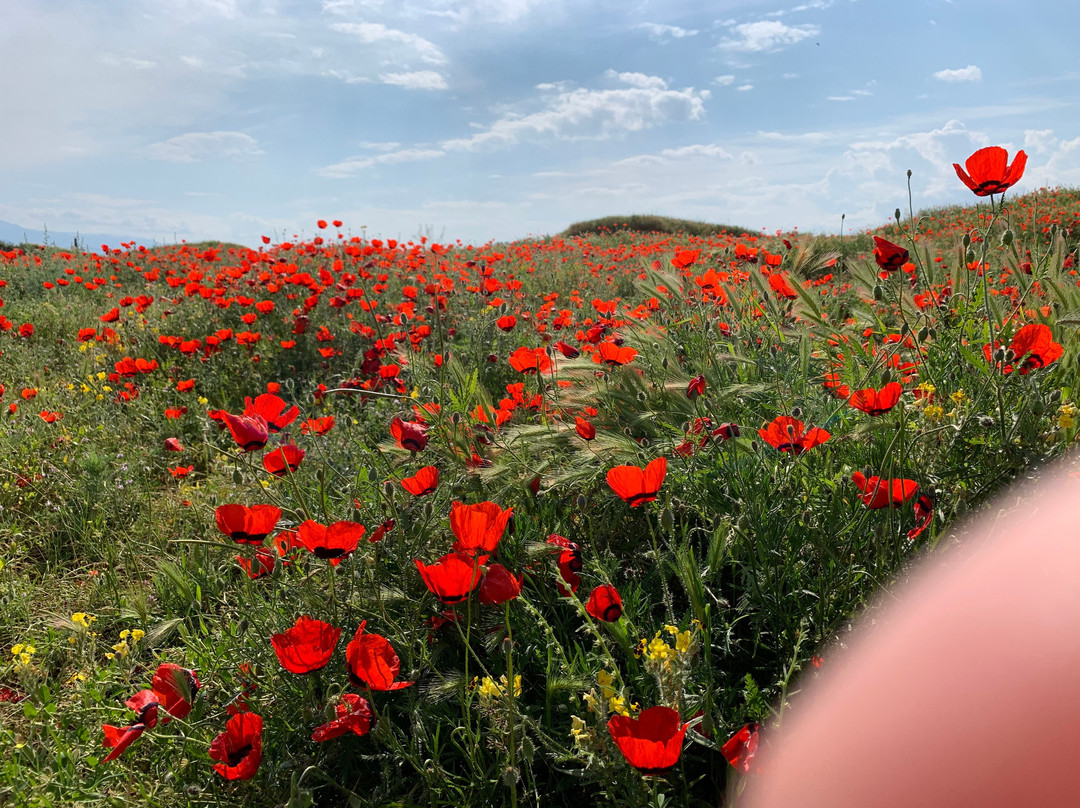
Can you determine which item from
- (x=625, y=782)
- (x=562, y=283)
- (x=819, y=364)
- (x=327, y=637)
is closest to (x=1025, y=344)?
(x=819, y=364)

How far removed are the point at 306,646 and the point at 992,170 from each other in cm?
193

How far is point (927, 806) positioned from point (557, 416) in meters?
1.69

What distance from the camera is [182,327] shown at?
569cm

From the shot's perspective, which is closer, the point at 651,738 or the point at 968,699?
the point at 968,699

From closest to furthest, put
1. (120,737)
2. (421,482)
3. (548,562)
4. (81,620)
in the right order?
(120,737) → (421,482) → (548,562) → (81,620)

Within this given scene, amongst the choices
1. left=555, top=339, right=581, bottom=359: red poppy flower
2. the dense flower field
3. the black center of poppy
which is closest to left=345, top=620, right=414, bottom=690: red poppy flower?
the dense flower field

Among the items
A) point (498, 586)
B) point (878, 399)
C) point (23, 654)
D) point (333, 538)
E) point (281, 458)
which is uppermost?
point (878, 399)

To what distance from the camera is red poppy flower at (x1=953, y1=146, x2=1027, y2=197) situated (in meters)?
1.73

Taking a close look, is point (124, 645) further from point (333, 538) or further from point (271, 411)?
point (333, 538)

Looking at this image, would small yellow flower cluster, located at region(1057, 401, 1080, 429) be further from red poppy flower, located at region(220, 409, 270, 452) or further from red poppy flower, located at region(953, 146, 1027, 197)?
red poppy flower, located at region(220, 409, 270, 452)

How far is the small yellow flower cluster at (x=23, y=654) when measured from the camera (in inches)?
75.0

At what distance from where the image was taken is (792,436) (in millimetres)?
1526

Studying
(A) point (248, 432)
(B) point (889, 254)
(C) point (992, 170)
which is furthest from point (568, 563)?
(C) point (992, 170)

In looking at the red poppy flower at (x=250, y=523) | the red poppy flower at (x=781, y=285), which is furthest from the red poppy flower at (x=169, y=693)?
the red poppy flower at (x=781, y=285)
